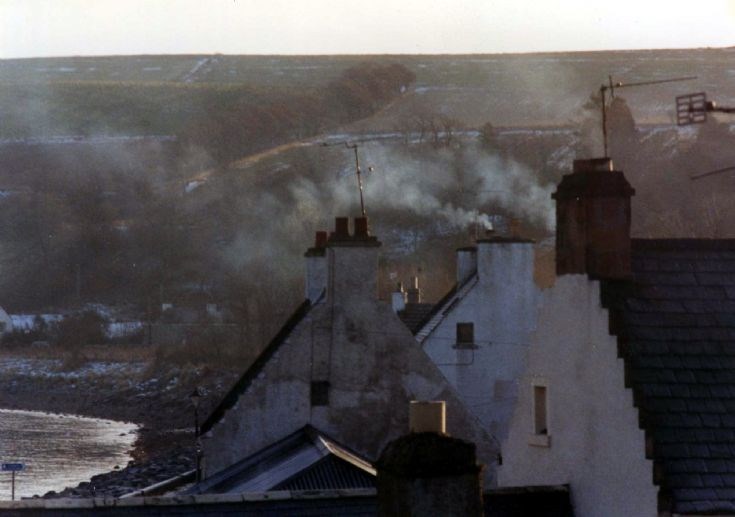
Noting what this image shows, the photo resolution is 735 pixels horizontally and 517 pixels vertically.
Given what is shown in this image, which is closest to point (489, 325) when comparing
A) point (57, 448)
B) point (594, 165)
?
point (594, 165)

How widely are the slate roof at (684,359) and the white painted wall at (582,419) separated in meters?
0.12

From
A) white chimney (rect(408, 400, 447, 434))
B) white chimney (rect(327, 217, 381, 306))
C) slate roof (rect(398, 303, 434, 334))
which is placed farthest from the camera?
slate roof (rect(398, 303, 434, 334))

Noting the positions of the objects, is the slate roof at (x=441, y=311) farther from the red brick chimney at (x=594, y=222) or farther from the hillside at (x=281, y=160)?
the hillside at (x=281, y=160)

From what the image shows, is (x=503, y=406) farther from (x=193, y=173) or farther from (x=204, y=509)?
(x=193, y=173)

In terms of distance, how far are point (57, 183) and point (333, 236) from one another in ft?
508

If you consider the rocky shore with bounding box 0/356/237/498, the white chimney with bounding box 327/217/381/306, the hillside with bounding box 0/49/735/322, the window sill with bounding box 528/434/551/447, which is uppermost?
the hillside with bounding box 0/49/735/322

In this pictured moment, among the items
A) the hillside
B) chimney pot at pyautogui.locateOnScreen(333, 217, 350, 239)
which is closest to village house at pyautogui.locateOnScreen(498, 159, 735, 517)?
chimney pot at pyautogui.locateOnScreen(333, 217, 350, 239)

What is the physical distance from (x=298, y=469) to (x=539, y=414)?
3731 mm

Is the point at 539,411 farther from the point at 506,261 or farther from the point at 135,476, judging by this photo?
the point at 135,476

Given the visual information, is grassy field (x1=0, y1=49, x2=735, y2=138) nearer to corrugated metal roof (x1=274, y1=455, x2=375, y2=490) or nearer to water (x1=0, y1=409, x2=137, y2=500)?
water (x1=0, y1=409, x2=137, y2=500)

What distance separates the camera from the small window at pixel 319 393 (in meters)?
21.1

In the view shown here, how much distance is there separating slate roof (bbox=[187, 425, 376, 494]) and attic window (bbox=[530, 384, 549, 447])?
6.30 ft

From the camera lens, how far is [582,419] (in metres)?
14.3

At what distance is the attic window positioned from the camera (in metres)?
15.3
